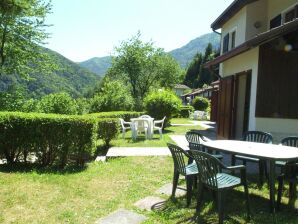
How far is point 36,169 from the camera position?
7.61 m

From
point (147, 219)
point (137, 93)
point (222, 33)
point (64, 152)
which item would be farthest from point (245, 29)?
point (137, 93)

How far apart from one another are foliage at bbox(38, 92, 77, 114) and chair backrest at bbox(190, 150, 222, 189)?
13473mm

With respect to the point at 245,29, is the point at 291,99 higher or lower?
lower

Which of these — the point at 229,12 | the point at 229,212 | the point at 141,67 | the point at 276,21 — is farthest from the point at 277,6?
the point at 141,67

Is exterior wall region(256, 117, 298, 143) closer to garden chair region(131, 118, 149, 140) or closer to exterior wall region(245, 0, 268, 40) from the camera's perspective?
exterior wall region(245, 0, 268, 40)

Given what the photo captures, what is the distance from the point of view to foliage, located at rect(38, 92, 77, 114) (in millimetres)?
17047

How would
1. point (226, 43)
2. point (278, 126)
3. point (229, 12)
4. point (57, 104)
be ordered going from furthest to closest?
point (57, 104), point (226, 43), point (229, 12), point (278, 126)

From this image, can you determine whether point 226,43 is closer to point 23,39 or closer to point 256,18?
point 256,18

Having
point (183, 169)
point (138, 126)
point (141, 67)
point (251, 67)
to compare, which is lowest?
point (183, 169)

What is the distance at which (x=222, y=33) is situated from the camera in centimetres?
→ 1639

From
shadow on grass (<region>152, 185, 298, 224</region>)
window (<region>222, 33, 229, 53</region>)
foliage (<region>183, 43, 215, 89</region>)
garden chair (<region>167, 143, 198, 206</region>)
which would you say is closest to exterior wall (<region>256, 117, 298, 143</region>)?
shadow on grass (<region>152, 185, 298, 224</region>)

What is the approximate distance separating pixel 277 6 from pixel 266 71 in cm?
378

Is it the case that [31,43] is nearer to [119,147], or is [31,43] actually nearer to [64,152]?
[119,147]

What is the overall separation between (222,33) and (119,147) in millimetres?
8773
